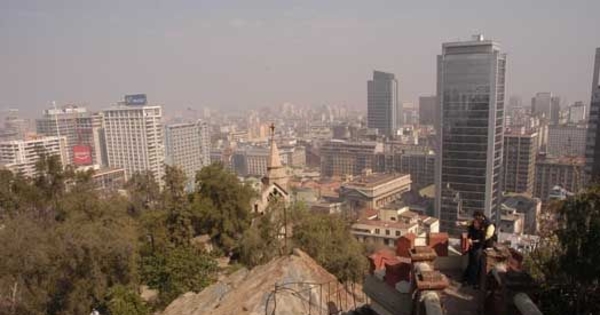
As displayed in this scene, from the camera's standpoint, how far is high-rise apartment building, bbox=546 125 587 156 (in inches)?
3063

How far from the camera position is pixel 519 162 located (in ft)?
194

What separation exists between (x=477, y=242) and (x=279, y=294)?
333 cm

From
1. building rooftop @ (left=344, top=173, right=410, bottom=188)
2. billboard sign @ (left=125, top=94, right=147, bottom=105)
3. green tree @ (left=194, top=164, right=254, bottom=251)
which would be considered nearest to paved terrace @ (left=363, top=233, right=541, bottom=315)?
green tree @ (left=194, top=164, right=254, bottom=251)

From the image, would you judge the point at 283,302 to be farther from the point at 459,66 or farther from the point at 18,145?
the point at 18,145

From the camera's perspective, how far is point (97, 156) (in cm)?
8400

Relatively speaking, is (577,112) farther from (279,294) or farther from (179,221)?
(279,294)

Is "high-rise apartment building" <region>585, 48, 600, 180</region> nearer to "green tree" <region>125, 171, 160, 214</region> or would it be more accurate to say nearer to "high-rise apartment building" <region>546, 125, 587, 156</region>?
"green tree" <region>125, 171, 160, 214</region>

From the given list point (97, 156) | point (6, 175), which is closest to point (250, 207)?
point (6, 175)

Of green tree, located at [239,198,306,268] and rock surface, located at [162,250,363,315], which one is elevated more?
rock surface, located at [162,250,363,315]

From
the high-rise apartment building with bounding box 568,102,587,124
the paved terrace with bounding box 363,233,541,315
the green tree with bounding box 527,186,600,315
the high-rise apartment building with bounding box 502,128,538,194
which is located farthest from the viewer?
the high-rise apartment building with bounding box 568,102,587,124

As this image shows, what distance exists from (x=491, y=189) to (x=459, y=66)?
1284cm

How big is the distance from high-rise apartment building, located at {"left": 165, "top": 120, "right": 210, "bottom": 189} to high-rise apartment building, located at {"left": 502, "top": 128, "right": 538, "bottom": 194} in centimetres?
5421

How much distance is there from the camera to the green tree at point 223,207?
15.5 meters

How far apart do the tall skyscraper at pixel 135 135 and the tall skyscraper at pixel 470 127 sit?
48868 mm
